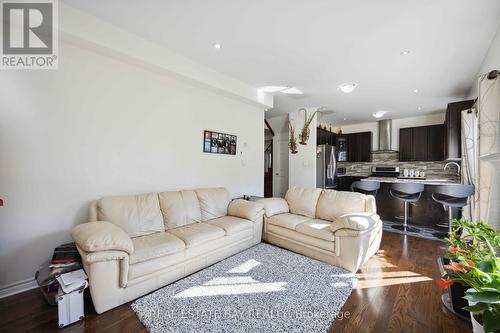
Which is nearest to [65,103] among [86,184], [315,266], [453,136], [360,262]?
[86,184]

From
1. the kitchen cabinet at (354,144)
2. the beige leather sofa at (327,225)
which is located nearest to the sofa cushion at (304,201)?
the beige leather sofa at (327,225)

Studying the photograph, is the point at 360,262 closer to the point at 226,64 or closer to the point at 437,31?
the point at 437,31

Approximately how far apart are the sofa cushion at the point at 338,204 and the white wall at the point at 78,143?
2042 mm

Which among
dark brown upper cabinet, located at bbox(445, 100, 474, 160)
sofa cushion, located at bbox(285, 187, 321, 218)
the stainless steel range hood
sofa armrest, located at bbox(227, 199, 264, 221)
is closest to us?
sofa armrest, located at bbox(227, 199, 264, 221)

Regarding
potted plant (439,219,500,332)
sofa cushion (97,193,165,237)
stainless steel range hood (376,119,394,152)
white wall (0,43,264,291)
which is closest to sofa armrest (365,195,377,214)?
potted plant (439,219,500,332)

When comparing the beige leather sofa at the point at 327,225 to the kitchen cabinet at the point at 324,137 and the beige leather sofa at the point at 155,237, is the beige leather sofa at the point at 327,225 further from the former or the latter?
the kitchen cabinet at the point at 324,137

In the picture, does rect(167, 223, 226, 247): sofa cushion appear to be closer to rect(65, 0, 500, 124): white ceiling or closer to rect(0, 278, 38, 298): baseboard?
rect(0, 278, 38, 298): baseboard

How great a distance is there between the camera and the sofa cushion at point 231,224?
269 centimetres

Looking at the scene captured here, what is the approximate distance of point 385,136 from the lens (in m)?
6.16

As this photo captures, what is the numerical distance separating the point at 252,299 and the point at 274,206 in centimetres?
161

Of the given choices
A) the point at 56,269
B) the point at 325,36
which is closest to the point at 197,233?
the point at 56,269

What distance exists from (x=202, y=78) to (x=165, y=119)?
832mm

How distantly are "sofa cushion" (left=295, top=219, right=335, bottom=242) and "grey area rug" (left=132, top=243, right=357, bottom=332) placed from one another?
33 cm

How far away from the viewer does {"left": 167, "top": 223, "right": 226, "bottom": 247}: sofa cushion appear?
2279 mm
